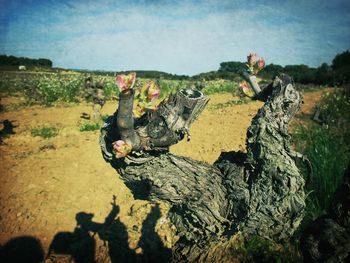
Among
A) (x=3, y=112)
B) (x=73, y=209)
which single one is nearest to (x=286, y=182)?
(x=73, y=209)

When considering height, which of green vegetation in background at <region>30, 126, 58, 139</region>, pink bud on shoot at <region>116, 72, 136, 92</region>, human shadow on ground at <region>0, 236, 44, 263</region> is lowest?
human shadow on ground at <region>0, 236, 44, 263</region>

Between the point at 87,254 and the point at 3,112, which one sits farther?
the point at 3,112

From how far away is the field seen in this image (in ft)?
13.2

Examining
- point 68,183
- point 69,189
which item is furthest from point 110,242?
point 68,183

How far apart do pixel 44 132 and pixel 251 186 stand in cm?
762

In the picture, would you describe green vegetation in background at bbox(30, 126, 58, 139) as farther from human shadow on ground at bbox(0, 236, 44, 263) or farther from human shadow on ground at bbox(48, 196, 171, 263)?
human shadow on ground at bbox(0, 236, 44, 263)

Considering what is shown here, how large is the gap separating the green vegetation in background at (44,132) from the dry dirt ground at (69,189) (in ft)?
0.47

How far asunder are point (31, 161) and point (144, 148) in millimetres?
5423

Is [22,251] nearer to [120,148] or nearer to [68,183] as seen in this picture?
[68,183]

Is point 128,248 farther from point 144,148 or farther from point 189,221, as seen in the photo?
point 144,148

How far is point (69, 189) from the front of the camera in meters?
5.09

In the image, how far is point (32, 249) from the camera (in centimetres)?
380

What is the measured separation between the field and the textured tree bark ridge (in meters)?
1.52

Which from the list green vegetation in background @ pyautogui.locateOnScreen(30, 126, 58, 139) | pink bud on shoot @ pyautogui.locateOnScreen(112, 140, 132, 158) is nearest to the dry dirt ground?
green vegetation in background @ pyautogui.locateOnScreen(30, 126, 58, 139)
